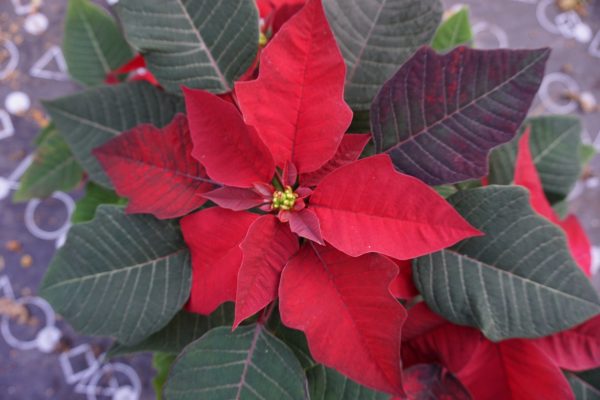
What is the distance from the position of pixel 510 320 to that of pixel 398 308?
0.63 feet

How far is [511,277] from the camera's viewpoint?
0.60m

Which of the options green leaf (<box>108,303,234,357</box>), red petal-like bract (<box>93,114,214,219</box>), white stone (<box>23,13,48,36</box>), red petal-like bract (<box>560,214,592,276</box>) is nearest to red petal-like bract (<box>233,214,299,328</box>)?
red petal-like bract (<box>93,114,214,219</box>)

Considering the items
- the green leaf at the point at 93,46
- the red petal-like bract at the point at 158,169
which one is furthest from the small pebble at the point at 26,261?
the red petal-like bract at the point at 158,169

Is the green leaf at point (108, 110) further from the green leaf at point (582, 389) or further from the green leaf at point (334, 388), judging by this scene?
the green leaf at point (582, 389)

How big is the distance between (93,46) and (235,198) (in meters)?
0.68

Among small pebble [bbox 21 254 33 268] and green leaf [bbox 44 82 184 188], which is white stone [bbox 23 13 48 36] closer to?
small pebble [bbox 21 254 33 268]

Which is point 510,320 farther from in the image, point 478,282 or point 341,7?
point 341,7

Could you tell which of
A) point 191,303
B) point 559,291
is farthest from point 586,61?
point 191,303

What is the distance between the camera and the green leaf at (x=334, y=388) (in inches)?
26.1

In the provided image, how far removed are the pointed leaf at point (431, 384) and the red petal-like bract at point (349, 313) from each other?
0.78 ft

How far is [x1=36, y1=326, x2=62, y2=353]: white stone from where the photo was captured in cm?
130

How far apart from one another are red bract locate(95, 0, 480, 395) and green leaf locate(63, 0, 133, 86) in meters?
0.63

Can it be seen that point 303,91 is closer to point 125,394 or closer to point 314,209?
point 314,209

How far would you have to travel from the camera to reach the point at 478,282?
1.98ft
